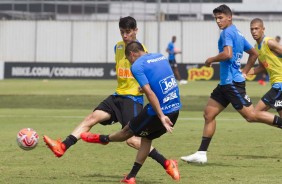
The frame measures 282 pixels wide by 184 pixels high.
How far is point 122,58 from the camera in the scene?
1302 cm

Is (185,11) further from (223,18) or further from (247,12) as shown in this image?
(223,18)

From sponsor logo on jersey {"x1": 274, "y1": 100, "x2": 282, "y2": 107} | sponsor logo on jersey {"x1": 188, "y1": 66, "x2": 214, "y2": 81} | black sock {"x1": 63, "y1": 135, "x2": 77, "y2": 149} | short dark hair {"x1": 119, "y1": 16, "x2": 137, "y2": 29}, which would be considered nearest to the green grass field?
black sock {"x1": 63, "y1": 135, "x2": 77, "y2": 149}

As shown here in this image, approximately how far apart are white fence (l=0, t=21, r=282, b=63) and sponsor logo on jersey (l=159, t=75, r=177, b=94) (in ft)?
155

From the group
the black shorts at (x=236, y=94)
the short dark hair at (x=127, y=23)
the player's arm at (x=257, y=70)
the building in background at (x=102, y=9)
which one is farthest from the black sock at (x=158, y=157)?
the building in background at (x=102, y=9)

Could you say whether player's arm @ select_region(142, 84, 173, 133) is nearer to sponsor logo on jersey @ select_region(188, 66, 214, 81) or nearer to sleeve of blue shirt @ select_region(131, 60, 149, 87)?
sleeve of blue shirt @ select_region(131, 60, 149, 87)

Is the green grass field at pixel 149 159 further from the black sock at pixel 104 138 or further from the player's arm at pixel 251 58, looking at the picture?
the player's arm at pixel 251 58

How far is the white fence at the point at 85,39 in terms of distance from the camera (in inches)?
2306

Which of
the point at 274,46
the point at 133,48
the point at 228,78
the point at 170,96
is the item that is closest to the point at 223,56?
the point at 228,78

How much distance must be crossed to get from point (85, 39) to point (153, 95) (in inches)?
1943

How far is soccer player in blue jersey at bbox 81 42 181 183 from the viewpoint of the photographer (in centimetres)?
1075

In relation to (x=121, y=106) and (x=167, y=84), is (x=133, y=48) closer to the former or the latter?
(x=167, y=84)

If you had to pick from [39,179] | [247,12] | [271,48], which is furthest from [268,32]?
[39,179]

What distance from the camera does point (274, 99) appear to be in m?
15.5

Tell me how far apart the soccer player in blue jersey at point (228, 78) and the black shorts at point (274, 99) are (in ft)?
2.93
